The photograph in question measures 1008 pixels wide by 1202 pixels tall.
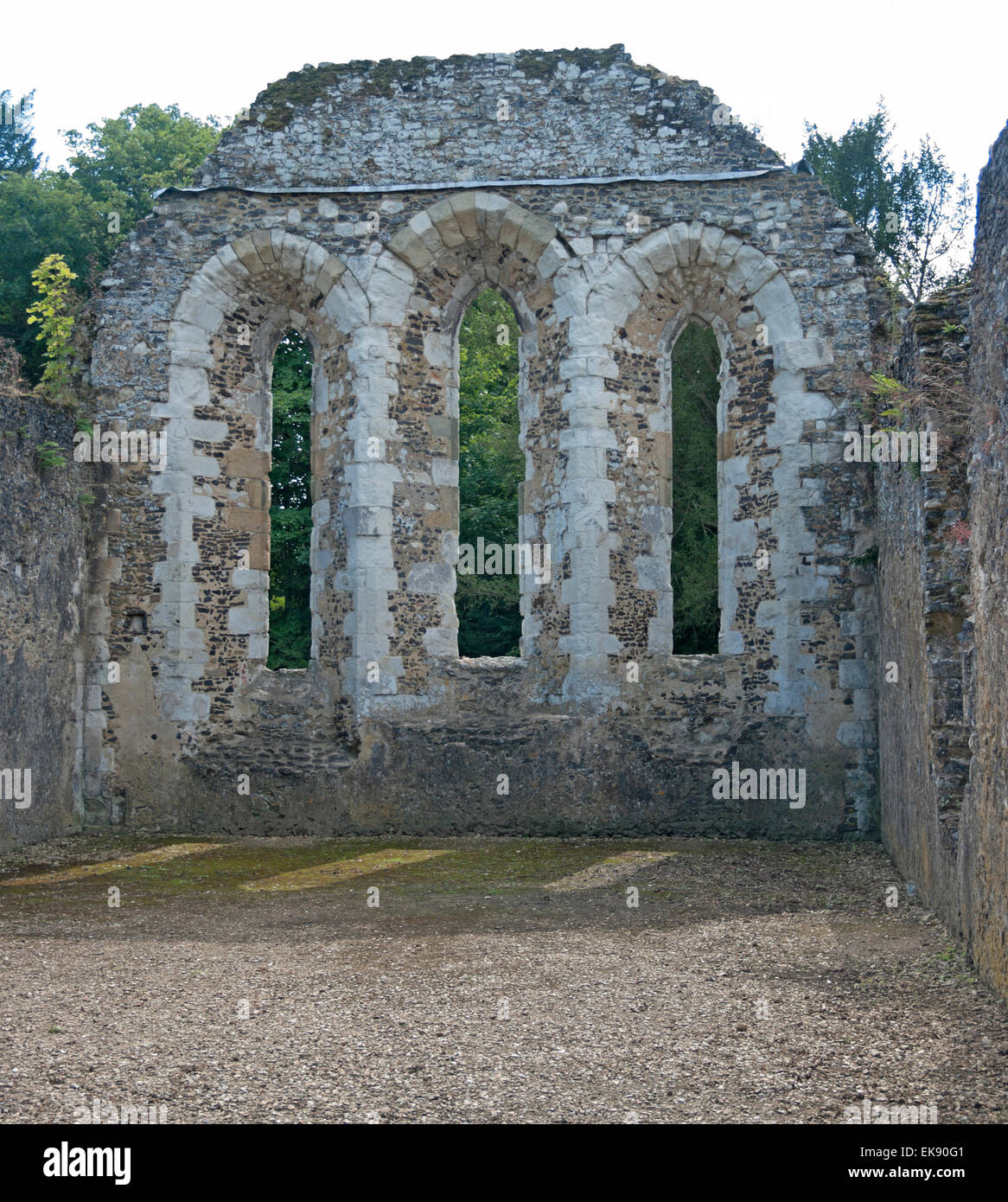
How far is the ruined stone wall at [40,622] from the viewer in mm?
8922

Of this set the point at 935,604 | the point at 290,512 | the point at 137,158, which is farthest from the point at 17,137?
the point at 935,604

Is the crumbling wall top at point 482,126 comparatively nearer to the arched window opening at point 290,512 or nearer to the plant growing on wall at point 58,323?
the plant growing on wall at point 58,323

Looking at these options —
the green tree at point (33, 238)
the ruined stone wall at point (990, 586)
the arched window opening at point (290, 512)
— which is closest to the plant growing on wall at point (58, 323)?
the arched window opening at point (290, 512)

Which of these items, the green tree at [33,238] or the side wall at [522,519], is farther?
the green tree at [33,238]

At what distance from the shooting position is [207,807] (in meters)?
10.2

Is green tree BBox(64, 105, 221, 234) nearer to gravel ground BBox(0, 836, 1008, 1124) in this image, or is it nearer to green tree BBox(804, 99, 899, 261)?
green tree BBox(804, 99, 899, 261)

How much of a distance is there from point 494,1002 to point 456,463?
687 centimetres

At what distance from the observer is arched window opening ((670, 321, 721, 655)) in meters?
A: 15.0

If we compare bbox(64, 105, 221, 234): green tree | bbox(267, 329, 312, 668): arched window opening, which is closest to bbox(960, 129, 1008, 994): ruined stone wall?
bbox(267, 329, 312, 668): arched window opening

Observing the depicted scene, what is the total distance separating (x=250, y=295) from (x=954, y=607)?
7.25 metres

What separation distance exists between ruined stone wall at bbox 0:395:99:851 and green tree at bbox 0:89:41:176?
19.7 metres

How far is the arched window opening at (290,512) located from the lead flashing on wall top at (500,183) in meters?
4.75
